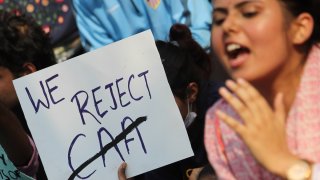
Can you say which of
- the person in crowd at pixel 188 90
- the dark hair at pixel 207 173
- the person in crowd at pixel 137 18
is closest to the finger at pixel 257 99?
the dark hair at pixel 207 173

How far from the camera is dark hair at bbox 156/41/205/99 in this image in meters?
2.68

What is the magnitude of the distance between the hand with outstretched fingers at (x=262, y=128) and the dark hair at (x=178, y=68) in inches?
41.4

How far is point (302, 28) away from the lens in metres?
1.75

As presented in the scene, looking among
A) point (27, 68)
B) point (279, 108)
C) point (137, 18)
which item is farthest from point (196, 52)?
point (279, 108)

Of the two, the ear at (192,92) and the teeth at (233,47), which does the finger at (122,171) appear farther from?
the teeth at (233,47)

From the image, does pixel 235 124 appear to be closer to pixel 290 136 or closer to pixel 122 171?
pixel 290 136

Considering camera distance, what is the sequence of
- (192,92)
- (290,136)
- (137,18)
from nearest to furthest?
(290,136)
(192,92)
(137,18)

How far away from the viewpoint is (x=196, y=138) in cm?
260

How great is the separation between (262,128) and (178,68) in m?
1.12

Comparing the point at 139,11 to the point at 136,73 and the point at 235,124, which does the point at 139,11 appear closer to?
the point at 136,73

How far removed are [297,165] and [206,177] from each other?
668 millimetres

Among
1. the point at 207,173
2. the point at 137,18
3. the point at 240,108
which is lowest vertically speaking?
the point at 207,173

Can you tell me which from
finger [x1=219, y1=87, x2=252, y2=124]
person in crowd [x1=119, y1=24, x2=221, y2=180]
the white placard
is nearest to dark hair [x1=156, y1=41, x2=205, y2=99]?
person in crowd [x1=119, y1=24, x2=221, y2=180]

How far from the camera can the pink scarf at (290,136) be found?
1.68m
